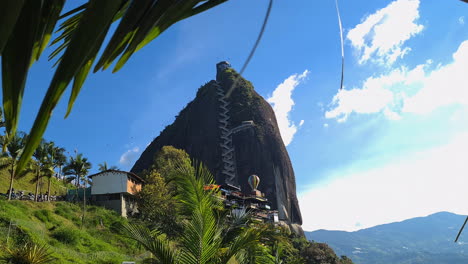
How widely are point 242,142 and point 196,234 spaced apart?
94318 millimetres

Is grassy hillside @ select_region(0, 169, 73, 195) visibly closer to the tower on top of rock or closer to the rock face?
the rock face

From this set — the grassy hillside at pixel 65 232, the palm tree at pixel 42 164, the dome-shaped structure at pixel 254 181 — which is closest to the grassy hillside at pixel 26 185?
the palm tree at pixel 42 164

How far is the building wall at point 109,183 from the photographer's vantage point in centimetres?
4281

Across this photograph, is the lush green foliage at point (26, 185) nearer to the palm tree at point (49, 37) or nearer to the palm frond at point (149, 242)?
the palm frond at point (149, 242)

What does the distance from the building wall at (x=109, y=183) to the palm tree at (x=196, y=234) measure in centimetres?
3843

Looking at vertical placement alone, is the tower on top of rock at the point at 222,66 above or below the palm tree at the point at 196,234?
above

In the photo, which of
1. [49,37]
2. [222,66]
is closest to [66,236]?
[49,37]

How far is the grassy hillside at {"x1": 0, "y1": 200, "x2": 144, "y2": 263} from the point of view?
67.6ft

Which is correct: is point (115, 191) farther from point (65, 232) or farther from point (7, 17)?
point (7, 17)

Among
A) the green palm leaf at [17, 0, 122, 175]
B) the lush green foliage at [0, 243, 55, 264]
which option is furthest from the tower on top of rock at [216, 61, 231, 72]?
the green palm leaf at [17, 0, 122, 175]

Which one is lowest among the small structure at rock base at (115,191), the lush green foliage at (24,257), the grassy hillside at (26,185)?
the lush green foliage at (24,257)

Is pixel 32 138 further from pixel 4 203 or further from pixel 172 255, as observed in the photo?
pixel 4 203

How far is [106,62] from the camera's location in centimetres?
105

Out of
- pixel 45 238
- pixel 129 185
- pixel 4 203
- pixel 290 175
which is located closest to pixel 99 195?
pixel 129 185
